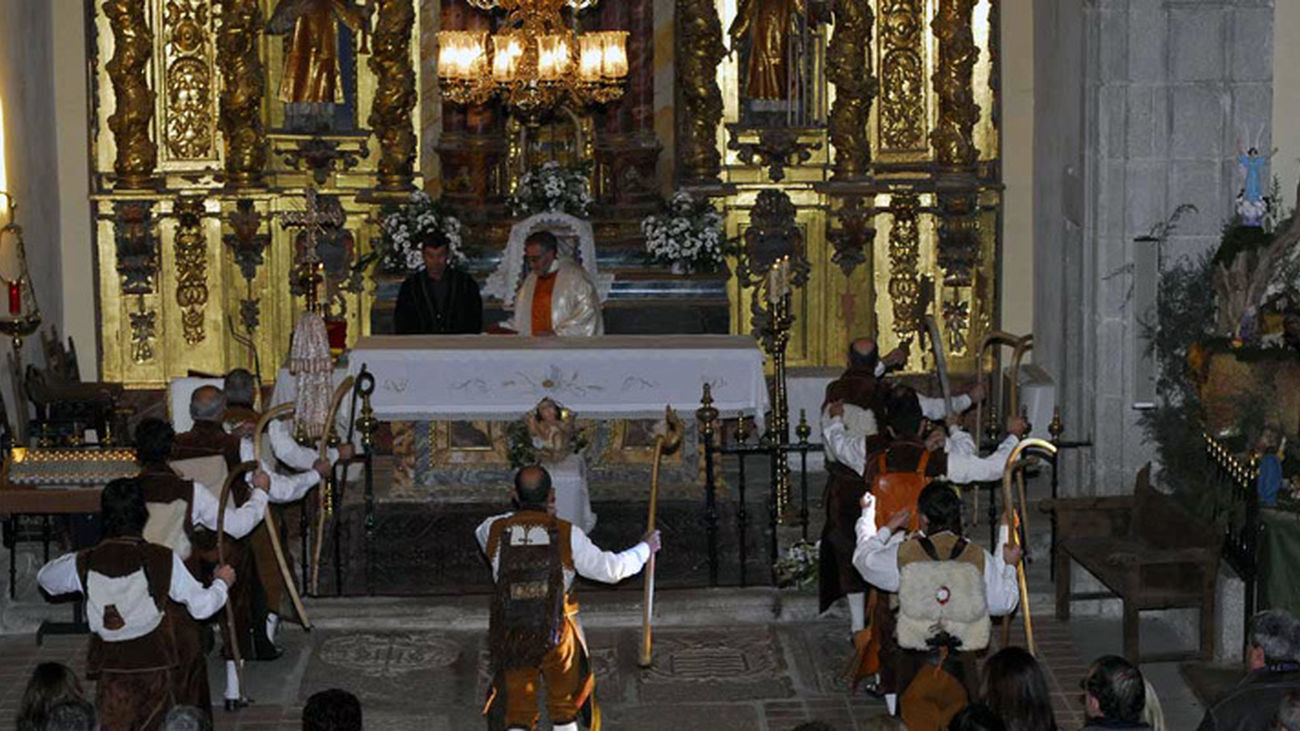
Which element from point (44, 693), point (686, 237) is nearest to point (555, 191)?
point (686, 237)

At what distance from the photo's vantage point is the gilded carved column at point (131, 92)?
75.6 ft

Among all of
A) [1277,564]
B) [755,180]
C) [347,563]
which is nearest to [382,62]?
[755,180]

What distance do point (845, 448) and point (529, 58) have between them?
206 inches

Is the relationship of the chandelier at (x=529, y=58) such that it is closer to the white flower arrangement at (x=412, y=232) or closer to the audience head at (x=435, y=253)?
the audience head at (x=435, y=253)

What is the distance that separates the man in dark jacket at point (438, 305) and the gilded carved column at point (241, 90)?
337cm

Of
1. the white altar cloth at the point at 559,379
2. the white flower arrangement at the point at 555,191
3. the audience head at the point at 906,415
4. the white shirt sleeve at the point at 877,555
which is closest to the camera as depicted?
the white shirt sleeve at the point at 877,555

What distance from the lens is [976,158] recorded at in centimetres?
2345

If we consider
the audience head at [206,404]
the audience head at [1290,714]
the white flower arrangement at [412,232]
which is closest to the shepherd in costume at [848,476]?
the audience head at [206,404]

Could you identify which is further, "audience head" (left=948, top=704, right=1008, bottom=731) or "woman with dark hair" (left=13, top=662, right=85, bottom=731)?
"woman with dark hair" (left=13, top=662, right=85, bottom=731)

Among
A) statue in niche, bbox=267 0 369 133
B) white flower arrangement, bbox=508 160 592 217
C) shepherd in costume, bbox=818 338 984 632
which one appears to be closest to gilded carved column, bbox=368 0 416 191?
statue in niche, bbox=267 0 369 133

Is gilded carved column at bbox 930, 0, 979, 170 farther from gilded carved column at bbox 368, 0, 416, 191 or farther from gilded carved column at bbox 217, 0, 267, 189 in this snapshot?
gilded carved column at bbox 217, 0, 267, 189

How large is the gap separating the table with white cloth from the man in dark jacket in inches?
67.4

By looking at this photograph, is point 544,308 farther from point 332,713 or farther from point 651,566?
point 332,713

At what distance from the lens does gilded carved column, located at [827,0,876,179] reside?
76.6 ft
